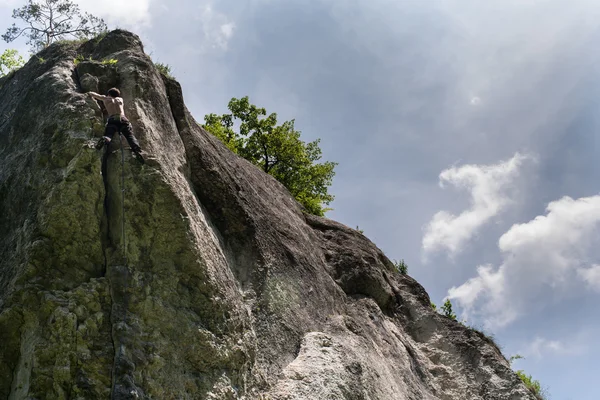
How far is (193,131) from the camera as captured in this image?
13.7 meters

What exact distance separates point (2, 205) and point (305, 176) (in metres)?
24.7

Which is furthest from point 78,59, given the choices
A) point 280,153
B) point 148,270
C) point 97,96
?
point 280,153

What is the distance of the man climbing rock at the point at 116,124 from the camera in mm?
10195

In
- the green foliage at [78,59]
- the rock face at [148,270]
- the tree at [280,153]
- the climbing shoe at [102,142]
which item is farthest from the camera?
the tree at [280,153]

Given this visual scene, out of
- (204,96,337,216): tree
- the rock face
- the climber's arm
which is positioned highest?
(204,96,337,216): tree

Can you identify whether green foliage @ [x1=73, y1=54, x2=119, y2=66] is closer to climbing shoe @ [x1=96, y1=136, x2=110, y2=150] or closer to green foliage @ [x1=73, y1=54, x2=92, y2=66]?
green foliage @ [x1=73, y1=54, x2=92, y2=66]

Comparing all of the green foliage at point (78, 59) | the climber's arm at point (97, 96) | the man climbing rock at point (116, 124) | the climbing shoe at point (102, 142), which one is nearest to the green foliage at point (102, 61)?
the green foliage at point (78, 59)

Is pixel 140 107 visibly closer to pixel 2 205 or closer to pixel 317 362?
pixel 2 205

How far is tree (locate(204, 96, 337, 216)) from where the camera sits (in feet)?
111

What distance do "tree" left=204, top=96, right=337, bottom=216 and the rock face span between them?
58.7ft

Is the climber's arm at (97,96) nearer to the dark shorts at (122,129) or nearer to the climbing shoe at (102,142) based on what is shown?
the dark shorts at (122,129)

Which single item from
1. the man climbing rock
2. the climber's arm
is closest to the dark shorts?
the man climbing rock

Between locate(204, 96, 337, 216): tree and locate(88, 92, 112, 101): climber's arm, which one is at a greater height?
locate(204, 96, 337, 216): tree

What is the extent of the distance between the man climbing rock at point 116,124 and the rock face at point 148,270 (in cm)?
20
